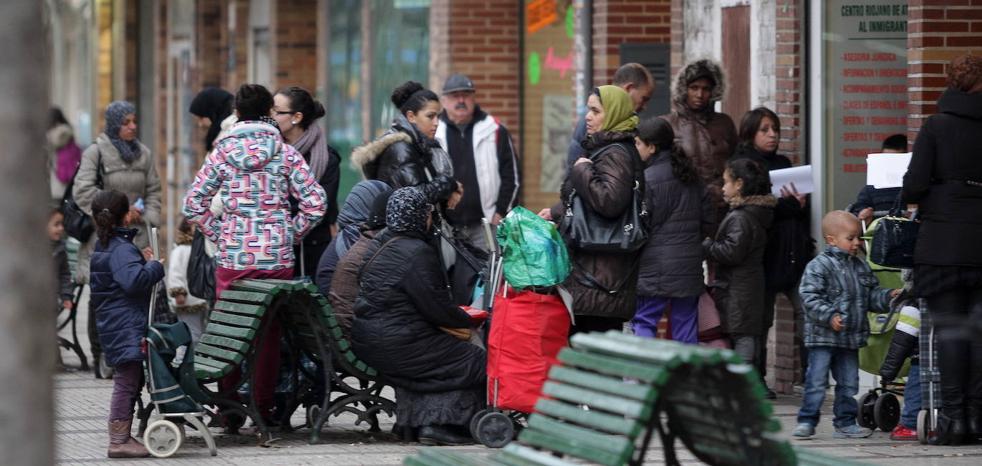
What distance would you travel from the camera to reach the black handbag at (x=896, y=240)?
29.7 feet

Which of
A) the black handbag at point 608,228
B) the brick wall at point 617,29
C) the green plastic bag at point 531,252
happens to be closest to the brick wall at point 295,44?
the brick wall at point 617,29

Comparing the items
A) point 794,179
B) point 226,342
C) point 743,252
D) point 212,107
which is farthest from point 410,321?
point 212,107

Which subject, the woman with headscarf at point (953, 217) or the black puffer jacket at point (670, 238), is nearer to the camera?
the woman with headscarf at point (953, 217)

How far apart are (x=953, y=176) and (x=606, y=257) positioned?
1663 mm

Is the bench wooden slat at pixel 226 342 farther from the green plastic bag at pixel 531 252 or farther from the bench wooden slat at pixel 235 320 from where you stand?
the green plastic bag at pixel 531 252

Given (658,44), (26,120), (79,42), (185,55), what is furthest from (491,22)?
(79,42)

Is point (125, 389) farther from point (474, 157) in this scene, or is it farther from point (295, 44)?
point (295, 44)

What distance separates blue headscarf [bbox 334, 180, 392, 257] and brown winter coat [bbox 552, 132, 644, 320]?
4.19 ft

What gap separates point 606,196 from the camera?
922 centimetres

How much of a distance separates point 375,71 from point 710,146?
8.27 m

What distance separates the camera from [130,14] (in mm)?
28266

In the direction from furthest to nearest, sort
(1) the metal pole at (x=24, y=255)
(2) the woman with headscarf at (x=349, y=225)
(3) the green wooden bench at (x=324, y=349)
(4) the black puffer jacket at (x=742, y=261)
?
(4) the black puffer jacket at (x=742, y=261), (2) the woman with headscarf at (x=349, y=225), (3) the green wooden bench at (x=324, y=349), (1) the metal pole at (x=24, y=255)

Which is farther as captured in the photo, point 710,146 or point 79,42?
point 79,42

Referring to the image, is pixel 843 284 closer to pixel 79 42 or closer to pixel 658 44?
pixel 658 44
